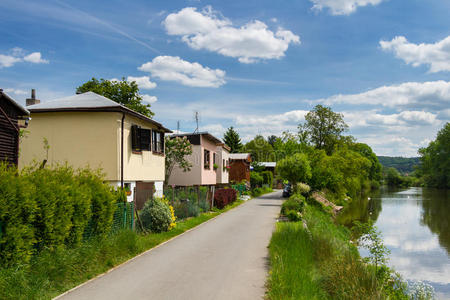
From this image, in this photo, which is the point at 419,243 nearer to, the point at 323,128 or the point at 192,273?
the point at 192,273

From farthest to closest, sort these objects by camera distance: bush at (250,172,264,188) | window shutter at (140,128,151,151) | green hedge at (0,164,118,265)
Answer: bush at (250,172,264,188), window shutter at (140,128,151,151), green hedge at (0,164,118,265)

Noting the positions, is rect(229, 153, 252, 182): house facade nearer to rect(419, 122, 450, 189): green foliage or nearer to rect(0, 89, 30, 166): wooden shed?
rect(0, 89, 30, 166): wooden shed

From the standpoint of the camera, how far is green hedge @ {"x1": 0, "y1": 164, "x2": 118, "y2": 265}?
7.29 metres

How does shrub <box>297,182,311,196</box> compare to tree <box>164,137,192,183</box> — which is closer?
tree <box>164,137,192,183</box>


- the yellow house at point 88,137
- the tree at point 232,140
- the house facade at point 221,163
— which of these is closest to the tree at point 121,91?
the house facade at point 221,163

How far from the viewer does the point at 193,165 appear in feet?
108

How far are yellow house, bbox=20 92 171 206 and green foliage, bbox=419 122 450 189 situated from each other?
8606cm

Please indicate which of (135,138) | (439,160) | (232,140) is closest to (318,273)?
(135,138)

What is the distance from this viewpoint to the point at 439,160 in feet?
295

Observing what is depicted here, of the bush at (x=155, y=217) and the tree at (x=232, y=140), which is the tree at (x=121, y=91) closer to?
the bush at (x=155, y=217)

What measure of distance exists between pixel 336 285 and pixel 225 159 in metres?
34.9

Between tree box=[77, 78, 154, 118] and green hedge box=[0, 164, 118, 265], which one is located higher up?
tree box=[77, 78, 154, 118]

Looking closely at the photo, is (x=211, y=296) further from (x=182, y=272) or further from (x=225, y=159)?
(x=225, y=159)

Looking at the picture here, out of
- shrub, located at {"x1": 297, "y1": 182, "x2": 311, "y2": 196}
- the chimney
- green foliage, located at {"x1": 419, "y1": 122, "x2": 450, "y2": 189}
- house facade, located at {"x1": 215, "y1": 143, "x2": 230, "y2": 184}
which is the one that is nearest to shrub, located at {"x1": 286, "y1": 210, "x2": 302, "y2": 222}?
the chimney
